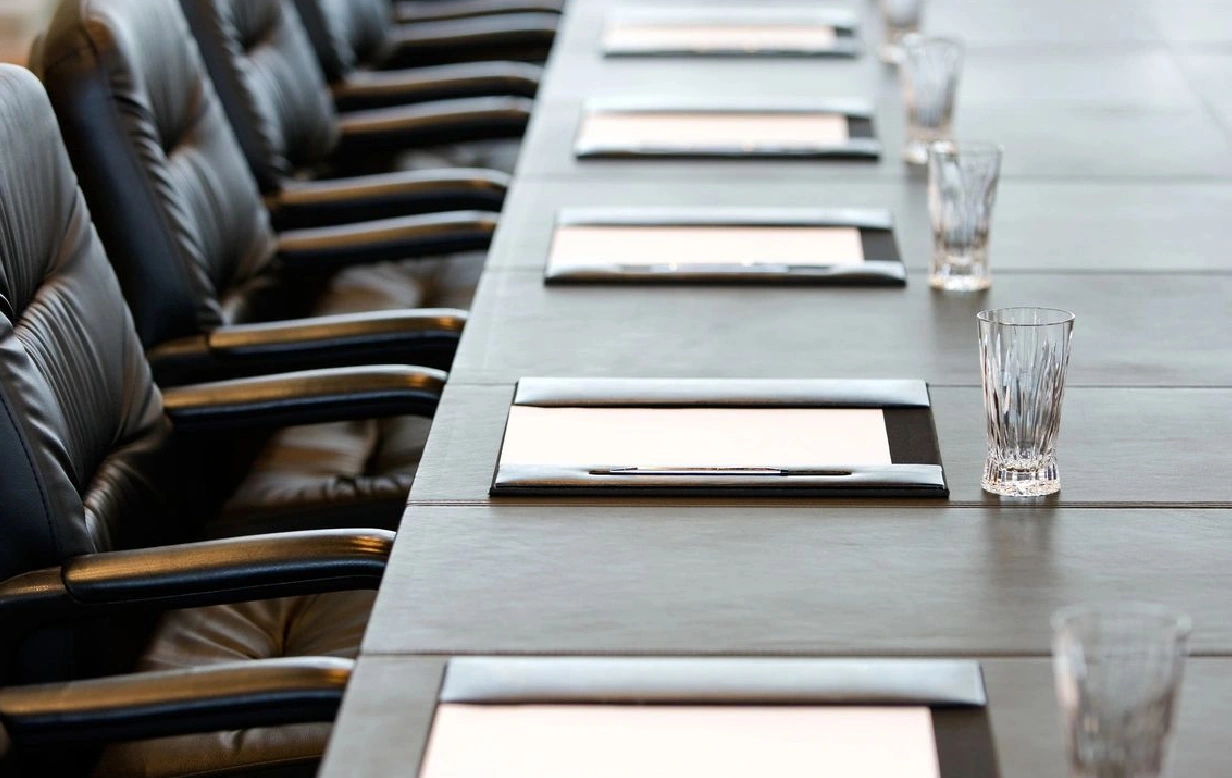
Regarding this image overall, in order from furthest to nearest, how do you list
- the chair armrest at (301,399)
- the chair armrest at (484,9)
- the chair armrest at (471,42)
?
the chair armrest at (484,9), the chair armrest at (471,42), the chair armrest at (301,399)

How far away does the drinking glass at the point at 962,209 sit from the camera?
1914 mm

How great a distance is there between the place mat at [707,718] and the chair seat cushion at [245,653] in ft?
1.54

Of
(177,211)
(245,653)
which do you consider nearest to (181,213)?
(177,211)

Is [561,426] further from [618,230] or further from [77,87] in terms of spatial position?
[77,87]

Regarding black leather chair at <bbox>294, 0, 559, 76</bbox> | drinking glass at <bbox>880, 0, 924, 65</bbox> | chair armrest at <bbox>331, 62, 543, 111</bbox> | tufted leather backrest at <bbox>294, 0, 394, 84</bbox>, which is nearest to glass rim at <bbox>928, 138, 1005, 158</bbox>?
drinking glass at <bbox>880, 0, 924, 65</bbox>

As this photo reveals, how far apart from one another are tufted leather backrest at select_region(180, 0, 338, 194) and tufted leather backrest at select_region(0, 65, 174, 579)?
97cm

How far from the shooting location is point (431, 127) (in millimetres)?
3420

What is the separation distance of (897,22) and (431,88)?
1.04 meters

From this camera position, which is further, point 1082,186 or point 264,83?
point 264,83

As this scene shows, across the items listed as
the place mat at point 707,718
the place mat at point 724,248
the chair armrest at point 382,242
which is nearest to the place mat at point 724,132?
the chair armrest at point 382,242

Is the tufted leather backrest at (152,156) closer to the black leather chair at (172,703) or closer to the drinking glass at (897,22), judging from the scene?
the black leather chair at (172,703)

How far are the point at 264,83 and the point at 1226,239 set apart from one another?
1.63 m

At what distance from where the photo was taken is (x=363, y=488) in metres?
2.20

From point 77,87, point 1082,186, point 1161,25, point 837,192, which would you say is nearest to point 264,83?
point 77,87
